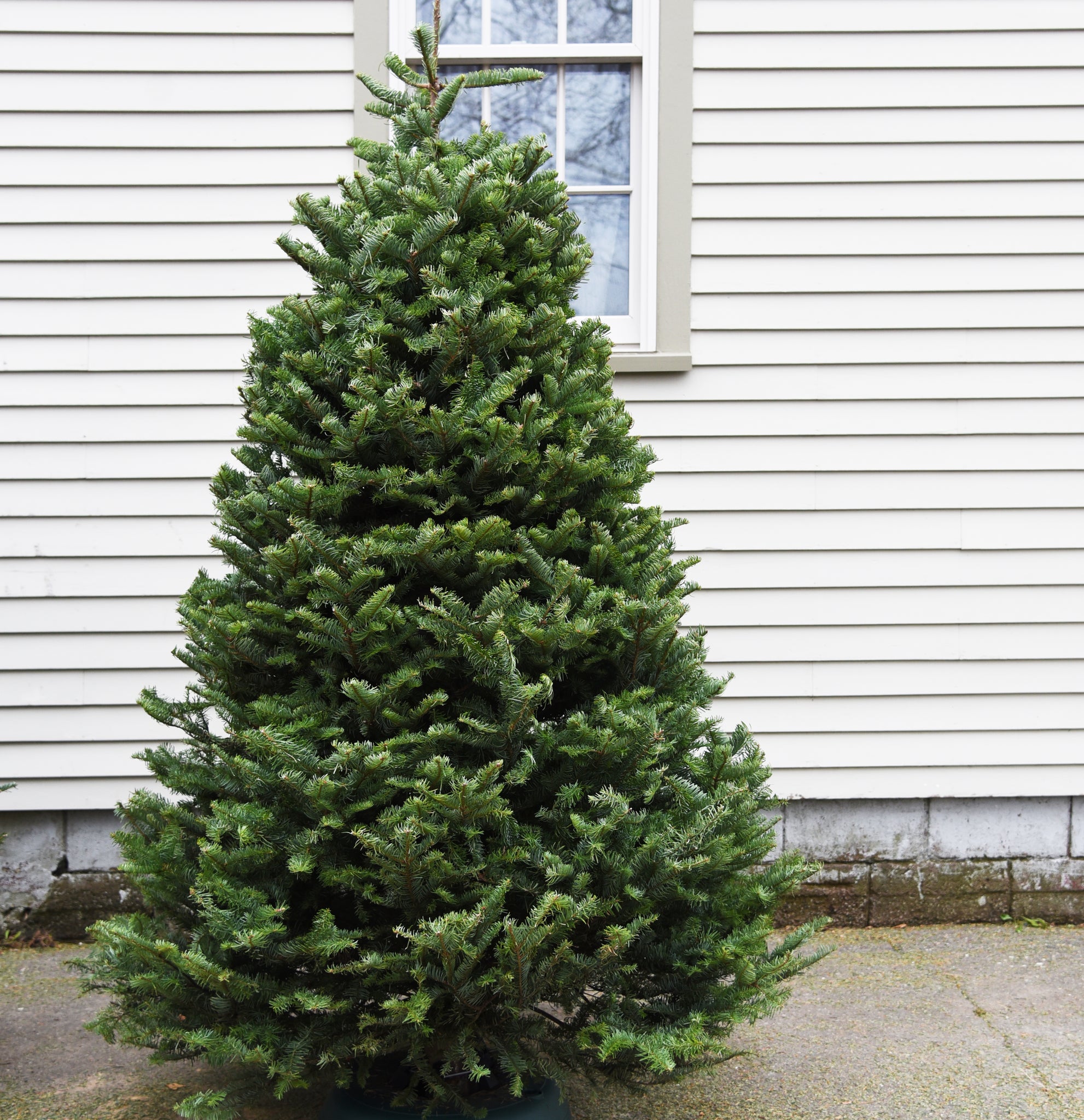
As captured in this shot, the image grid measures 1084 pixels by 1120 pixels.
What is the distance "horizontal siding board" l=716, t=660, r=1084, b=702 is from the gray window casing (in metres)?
1.31

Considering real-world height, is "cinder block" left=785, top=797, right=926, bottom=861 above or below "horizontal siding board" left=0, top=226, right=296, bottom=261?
below

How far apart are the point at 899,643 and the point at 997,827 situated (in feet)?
3.01

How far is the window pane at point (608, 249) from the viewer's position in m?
4.32

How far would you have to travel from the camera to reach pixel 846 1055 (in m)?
3.22

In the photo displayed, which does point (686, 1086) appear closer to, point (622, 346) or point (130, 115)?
point (622, 346)

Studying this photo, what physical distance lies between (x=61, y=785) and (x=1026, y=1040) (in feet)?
12.1

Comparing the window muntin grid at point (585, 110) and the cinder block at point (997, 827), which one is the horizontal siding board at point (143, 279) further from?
the cinder block at point (997, 827)

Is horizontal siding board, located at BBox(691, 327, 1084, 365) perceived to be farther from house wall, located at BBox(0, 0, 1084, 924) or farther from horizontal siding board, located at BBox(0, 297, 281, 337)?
horizontal siding board, located at BBox(0, 297, 281, 337)

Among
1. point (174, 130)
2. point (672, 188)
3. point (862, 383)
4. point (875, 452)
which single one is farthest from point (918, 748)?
point (174, 130)

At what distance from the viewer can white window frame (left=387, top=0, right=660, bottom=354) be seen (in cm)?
413

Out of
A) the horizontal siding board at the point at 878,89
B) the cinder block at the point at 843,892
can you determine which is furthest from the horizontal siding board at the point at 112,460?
the cinder block at the point at 843,892

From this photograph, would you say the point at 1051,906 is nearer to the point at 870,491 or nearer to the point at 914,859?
the point at 914,859

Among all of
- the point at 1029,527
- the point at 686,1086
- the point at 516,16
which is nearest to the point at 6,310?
the point at 516,16

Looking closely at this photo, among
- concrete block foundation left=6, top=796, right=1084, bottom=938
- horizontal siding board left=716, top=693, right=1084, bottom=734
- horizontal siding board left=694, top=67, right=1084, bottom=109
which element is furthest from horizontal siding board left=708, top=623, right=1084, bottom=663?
horizontal siding board left=694, top=67, right=1084, bottom=109
